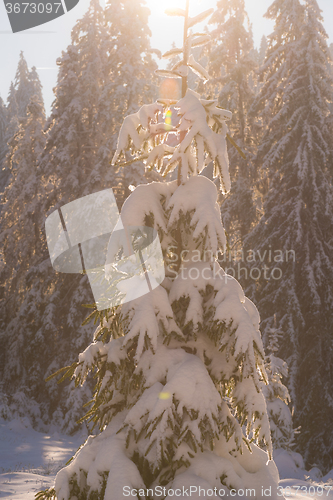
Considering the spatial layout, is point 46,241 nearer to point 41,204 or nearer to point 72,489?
point 41,204

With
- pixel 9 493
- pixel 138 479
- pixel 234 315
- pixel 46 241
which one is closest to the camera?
pixel 138 479

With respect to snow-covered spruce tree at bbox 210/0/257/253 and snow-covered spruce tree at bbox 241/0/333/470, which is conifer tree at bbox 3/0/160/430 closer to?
snow-covered spruce tree at bbox 210/0/257/253

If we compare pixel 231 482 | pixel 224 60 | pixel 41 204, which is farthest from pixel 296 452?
pixel 224 60

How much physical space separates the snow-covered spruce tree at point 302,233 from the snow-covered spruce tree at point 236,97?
164 cm

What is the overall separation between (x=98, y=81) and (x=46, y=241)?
8.15 metres

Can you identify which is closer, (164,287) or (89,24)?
(164,287)

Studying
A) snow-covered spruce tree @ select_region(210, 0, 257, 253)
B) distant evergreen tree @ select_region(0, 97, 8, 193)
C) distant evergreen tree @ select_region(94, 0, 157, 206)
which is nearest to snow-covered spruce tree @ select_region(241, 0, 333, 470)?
snow-covered spruce tree @ select_region(210, 0, 257, 253)

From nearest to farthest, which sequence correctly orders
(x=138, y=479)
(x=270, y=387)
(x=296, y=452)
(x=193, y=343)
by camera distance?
(x=138, y=479) < (x=193, y=343) < (x=270, y=387) < (x=296, y=452)

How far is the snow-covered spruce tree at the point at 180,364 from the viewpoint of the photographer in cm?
382

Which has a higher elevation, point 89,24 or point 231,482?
point 89,24

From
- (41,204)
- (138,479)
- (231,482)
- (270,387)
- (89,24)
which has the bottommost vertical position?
(270,387)

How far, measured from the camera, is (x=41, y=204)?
62.8ft

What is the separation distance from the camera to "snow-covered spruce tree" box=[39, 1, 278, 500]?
12.5 ft

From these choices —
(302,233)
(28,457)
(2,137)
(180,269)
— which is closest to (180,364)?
(180,269)
